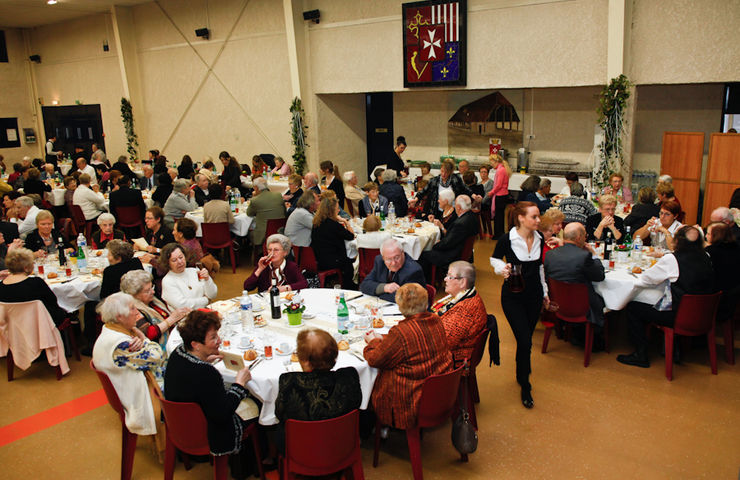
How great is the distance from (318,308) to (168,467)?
163cm

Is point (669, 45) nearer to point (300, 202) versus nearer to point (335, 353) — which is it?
point (300, 202)

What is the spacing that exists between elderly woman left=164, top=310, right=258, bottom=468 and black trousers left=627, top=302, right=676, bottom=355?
3.87 m

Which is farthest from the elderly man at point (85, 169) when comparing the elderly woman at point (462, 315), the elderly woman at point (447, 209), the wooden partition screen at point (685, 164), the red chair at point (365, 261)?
the wooden partition screen at point (685, 164)

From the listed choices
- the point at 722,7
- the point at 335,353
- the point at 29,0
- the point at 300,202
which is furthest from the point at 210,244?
the point at 29,0

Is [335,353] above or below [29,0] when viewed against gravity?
below

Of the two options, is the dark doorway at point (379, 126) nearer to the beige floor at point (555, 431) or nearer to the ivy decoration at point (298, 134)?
the ivy decoration at point (298, 134)

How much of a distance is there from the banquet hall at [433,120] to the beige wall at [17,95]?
5 cm

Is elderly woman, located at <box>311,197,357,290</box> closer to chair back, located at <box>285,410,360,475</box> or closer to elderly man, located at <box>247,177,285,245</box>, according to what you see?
elderly man, located at <box>247,177,285,245</box>

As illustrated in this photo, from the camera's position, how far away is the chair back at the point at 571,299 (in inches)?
212

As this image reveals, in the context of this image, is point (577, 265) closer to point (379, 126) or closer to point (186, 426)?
point (186, 426)

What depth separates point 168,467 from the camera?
12.5 ft

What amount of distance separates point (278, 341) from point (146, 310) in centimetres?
106

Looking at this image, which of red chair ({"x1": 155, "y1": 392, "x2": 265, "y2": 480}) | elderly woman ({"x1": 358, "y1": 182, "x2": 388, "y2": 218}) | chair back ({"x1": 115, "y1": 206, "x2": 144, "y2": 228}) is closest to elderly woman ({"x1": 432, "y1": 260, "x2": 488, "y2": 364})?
red chair ({"x1": 155, "y1": 392, "x2": 265, "y2": 480})

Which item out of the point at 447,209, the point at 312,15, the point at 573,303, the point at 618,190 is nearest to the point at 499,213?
the point at 618,190
